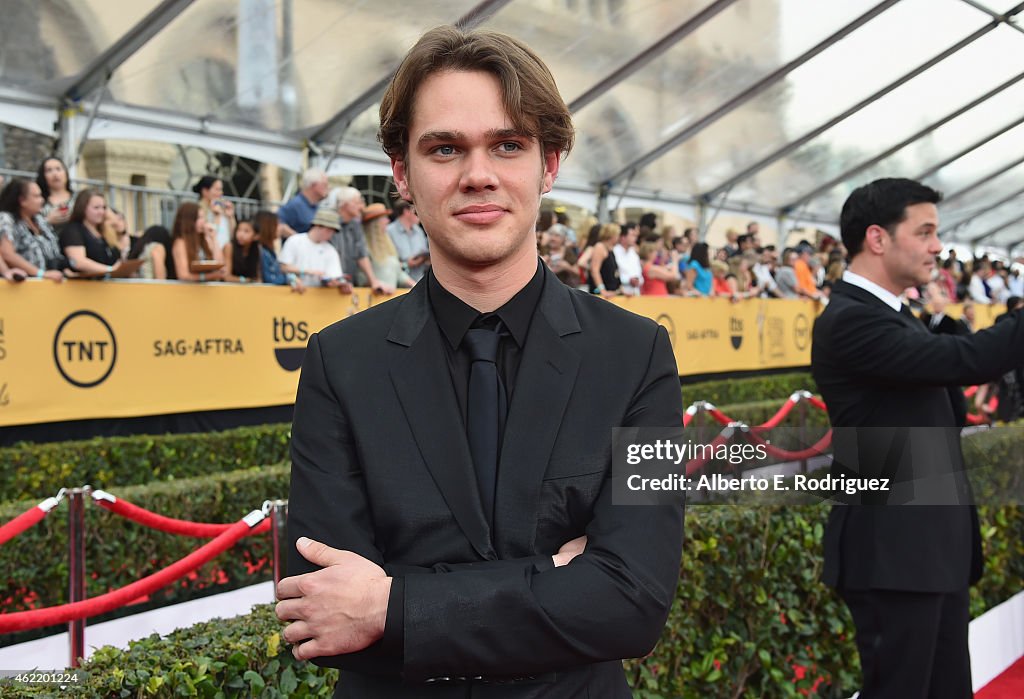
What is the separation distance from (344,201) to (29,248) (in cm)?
308

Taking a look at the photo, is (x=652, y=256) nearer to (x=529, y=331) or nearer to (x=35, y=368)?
(x=35, y=368)

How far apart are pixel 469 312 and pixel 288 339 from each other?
756cm

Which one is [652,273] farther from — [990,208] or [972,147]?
[990,208]

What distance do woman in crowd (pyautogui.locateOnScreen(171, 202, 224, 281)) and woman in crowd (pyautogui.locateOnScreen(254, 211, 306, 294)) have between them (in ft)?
2.34

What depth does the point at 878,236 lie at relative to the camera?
11.9 feet

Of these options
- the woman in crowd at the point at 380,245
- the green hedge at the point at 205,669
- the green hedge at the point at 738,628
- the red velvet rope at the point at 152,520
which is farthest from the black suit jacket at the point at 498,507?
the woman in crowd at the point at 380,245

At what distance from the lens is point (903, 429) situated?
3404mm

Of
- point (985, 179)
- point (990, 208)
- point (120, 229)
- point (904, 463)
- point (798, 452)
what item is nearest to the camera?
point (904, 463)

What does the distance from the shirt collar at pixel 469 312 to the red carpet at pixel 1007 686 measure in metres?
4.41

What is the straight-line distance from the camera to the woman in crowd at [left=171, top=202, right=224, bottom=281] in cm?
834

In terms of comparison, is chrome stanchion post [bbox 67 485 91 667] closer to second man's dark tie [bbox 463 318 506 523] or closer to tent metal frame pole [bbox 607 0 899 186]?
second man's dark tie [bbox 463 318 506 523]

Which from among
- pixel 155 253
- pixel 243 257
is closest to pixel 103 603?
pixel 155 253

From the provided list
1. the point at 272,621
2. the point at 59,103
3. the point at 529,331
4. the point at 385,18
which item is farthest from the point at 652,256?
→ the point at 529,331

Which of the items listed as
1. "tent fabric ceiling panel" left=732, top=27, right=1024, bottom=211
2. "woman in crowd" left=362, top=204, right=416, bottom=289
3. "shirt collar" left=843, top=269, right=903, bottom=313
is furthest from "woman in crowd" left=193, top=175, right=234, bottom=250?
"tent fabric ceiling panel" left=732, top=27, right=1024, bottom=211
